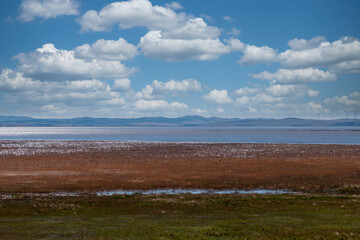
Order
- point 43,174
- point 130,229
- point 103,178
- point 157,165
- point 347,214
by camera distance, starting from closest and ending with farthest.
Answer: point 130,229 → point 347,214 → point 103,178 → point 43,174 → point 157,165

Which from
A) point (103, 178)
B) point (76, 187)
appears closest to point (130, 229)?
point (76, 187)

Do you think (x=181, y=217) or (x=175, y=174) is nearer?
(x=181, y=217)

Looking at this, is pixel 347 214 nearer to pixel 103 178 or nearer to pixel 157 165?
pixel 103 178

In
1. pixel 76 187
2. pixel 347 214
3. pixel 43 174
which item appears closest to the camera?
pixel 347 214

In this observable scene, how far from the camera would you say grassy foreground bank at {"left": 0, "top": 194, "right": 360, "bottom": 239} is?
19.0 m

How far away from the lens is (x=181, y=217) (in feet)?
77.9

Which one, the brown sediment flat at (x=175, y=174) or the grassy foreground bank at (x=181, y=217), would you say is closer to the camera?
the grassy foreground bank at (x=181, y=217)

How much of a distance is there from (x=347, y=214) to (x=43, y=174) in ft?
140

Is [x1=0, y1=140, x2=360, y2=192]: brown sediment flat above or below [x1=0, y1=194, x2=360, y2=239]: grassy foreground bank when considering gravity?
below

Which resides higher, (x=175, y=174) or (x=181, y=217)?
(x=181, y=217)

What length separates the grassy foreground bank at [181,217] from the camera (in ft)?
62.4

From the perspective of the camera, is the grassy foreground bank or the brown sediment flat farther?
the brown sediment flat

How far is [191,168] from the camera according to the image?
60.3 metres

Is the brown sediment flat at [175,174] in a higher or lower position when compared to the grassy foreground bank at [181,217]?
lower
